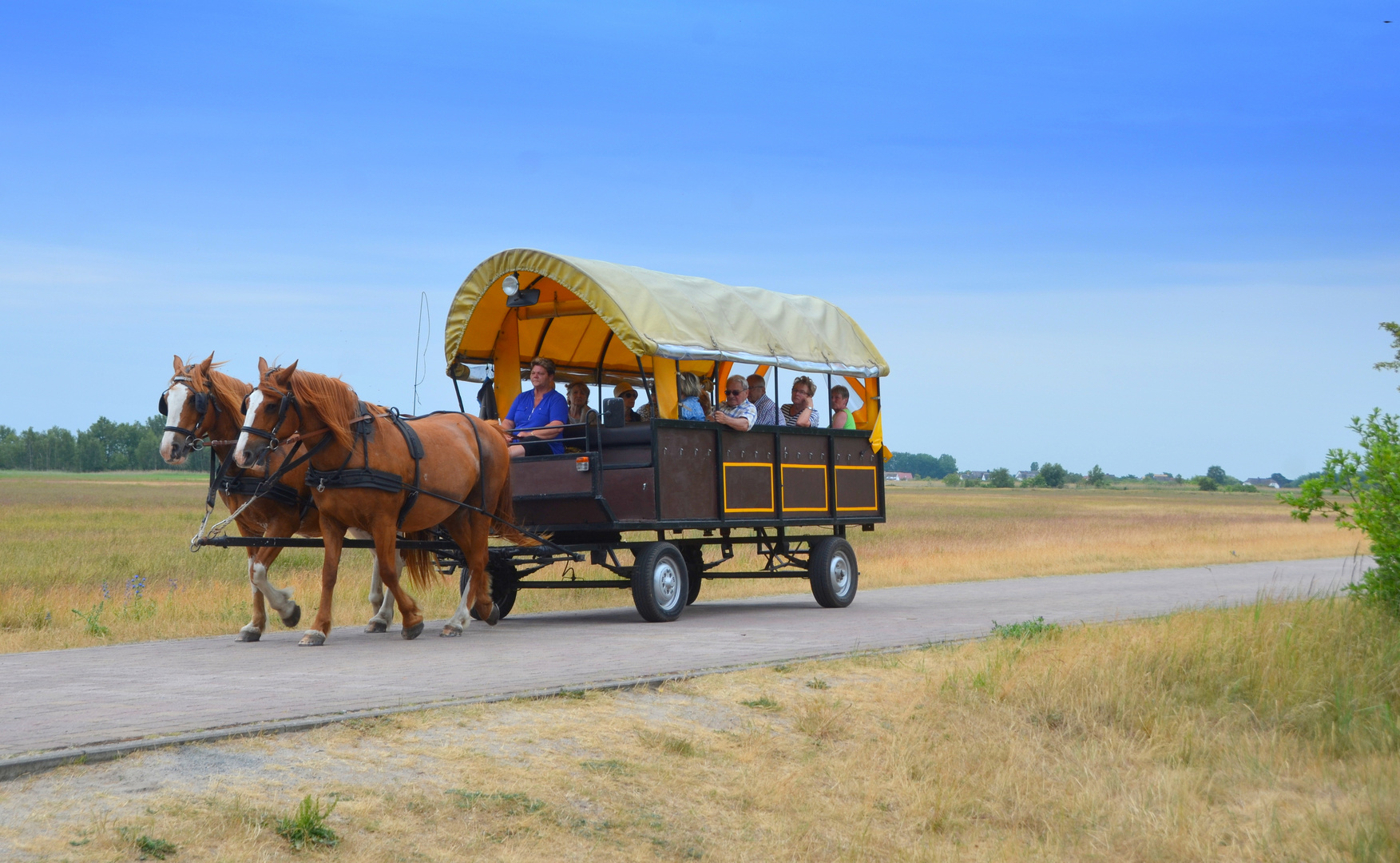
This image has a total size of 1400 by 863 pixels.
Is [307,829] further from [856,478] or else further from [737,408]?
[856,478]

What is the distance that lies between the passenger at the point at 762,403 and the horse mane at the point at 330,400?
16.0 feet

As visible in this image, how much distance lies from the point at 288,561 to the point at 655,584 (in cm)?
1306

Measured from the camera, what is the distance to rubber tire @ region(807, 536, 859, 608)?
15.1 metres

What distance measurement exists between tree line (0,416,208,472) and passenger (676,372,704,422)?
13271 cm

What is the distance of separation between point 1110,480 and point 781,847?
6907 inches

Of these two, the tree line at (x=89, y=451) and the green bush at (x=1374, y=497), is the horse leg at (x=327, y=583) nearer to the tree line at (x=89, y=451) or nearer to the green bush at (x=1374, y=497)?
the green bush at (x=1374, y=497)

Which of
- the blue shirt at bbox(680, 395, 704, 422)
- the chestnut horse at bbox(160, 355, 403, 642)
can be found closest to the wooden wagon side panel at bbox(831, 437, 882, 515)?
the blue shirt at bbox(680, 395, 704, 422)

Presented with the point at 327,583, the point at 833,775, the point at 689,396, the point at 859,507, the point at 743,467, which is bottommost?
the point at 833,775

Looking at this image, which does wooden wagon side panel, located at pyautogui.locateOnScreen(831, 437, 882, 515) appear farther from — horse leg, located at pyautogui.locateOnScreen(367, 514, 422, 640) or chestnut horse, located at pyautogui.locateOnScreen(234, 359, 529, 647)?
horse leg, located at pyautogui.locateOnScreen(367, 514, 422, 640)

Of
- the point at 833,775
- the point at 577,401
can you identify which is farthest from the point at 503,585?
the point at 833,775

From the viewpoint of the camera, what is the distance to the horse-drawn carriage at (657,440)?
12.8m

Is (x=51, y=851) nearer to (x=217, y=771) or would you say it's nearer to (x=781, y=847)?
(x=217, y=771)

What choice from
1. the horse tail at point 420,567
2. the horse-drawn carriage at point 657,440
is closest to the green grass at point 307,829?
the horse-drawn carriage at point 657,440

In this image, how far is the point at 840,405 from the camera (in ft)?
51.7
